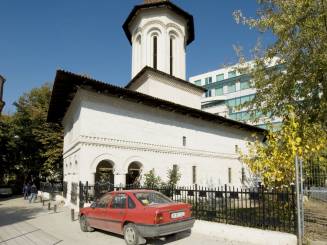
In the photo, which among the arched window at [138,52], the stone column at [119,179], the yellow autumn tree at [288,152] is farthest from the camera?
the arched window at [138,52]

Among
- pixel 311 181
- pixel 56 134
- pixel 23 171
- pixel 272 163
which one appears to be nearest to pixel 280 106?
pixel 311 181

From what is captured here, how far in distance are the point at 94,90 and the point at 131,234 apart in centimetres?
1090

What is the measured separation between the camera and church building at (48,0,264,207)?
57.2 ft

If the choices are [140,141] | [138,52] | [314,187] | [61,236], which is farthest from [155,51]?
[61,236]

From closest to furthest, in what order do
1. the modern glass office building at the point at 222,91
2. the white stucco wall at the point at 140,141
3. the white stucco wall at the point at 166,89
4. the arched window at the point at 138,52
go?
the white stucco wall at the point at 140,141, the white stucco wall at the point at 166,89, the arched window at the point at 138,52, the modern glass office building at the point at 222,91

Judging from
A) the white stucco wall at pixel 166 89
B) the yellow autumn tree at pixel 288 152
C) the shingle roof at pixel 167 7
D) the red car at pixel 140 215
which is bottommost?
the red car at pixel 140 215

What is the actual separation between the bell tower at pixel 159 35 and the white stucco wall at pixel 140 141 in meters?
5.86

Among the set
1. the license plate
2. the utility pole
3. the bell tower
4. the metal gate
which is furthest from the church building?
the utility pole

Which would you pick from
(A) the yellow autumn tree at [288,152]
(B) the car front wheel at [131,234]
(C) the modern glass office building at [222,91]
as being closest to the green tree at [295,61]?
(A) the yellow autumn tree at [288,152]

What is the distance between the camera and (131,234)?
830 centimetres

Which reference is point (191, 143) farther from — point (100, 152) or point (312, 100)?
point (312, 100)

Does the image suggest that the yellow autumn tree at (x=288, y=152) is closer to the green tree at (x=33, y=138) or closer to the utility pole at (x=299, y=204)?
the utility pole at (x=299, y=204)

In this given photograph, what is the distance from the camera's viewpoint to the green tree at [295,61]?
1159 cm

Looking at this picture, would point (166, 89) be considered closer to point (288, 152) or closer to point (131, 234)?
point (288, 152)
